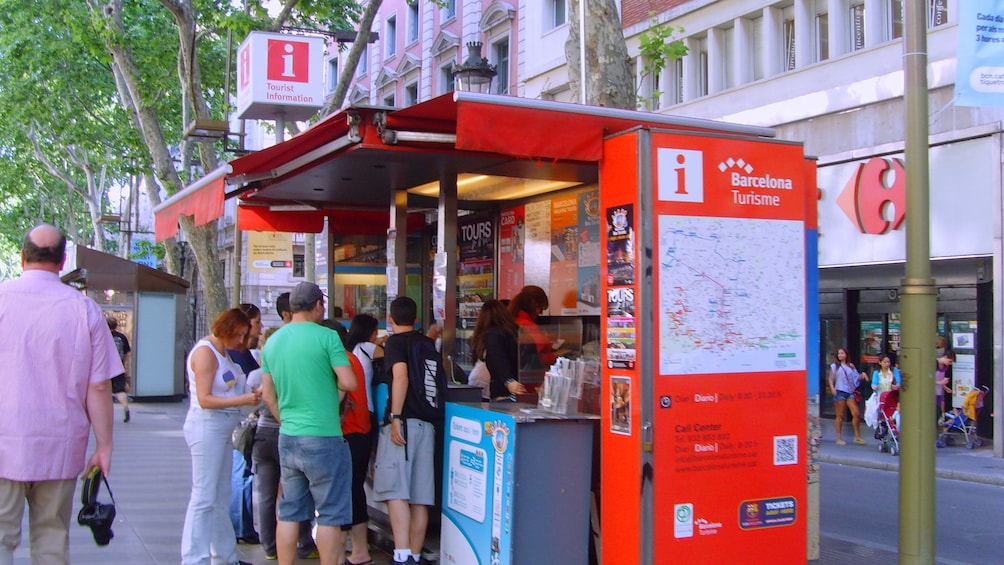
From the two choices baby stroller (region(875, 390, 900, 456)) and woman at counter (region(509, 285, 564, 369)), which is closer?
woman at counter (region(509, 285, 564, 369))

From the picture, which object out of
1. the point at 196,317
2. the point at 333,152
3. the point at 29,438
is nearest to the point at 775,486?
the point at 333,152

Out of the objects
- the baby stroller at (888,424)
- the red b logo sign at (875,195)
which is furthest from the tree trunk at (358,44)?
the baby stroller at (888,424)

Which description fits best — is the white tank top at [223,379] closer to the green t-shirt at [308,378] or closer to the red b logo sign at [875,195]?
the green t-shirt at [308,378]

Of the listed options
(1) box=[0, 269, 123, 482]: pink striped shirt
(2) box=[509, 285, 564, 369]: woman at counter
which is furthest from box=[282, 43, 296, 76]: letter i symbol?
(1) box=[0, 269, 123, 482]: pink striped shirt

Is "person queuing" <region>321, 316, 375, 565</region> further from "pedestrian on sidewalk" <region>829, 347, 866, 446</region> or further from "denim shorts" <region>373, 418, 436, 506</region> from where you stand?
"pedestrian on sidewalk" <region>829, 347, 866, 446</region>

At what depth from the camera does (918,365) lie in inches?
223

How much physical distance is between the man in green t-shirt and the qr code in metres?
2.56

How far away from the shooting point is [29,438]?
4262 millimetres

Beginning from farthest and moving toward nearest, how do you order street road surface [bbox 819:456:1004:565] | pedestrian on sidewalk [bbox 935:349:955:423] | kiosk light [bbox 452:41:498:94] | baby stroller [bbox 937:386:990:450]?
1. pedestrian on sidewalk [bbox 935:349:955:423]
2. baby stroller [bbox 937:386:990:450]
3. kiosk light [bbox 452:41:498:94]
4. street road surface [bbox 819:456:1004:565]

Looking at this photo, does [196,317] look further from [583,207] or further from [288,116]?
[583,207]

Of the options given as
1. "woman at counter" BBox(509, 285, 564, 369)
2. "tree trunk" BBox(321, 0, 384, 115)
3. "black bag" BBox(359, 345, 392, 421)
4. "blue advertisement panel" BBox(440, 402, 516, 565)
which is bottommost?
"blue advertisement panel" BBox(440, 402, 516, 565)

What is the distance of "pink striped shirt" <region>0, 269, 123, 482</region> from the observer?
14.0 feet

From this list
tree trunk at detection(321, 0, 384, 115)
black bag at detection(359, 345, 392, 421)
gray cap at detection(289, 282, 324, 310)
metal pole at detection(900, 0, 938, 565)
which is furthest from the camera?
tree trunk at detection(321, 0, 384, 115)

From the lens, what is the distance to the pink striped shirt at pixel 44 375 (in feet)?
14.0
